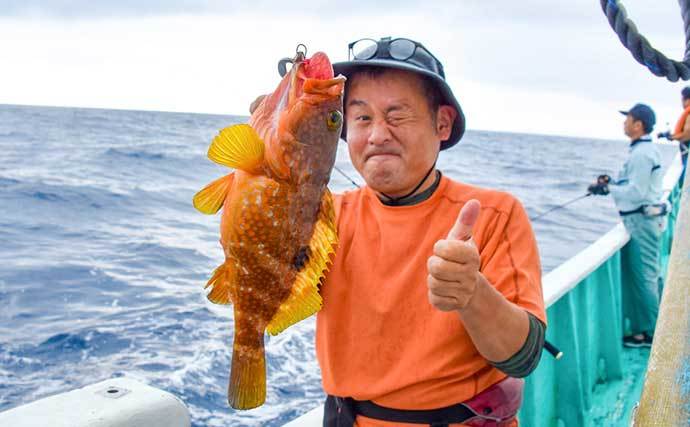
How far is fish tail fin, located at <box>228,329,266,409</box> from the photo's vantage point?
4.93ft

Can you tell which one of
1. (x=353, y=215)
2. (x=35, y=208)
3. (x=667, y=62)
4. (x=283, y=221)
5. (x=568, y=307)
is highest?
(x=667, y=62)

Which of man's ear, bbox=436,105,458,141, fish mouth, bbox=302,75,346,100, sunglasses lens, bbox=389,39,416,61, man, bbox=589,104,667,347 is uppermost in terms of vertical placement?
sunglasses lens, bbox=389,39,416,61

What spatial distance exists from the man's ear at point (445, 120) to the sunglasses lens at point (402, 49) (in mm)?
254

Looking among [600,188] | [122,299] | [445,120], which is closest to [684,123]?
[600,188]

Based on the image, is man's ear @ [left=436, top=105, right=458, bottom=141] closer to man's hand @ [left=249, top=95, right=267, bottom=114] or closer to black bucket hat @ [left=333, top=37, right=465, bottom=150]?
black bucket hat @ [left=333, top=37, right=465, bottom=150]

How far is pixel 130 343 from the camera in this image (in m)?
6.48

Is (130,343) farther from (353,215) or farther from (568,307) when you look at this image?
(353,215)

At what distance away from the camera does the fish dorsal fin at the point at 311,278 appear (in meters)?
1.58

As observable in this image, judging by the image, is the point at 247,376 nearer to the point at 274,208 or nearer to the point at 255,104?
the point at 274,208

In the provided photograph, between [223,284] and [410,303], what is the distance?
0.79 meters

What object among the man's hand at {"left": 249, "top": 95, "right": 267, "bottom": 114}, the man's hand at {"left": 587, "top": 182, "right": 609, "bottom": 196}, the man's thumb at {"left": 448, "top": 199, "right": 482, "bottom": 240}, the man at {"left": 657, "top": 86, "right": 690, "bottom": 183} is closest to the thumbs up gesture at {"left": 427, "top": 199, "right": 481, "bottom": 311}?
the man's thumb at {"left": 448, "top": 199, "right": 482, "bottom": 240}

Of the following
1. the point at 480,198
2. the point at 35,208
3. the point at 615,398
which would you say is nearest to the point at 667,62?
the point at 480,198

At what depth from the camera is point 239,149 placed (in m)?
1.41

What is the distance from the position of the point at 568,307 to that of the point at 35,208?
1167 cm
